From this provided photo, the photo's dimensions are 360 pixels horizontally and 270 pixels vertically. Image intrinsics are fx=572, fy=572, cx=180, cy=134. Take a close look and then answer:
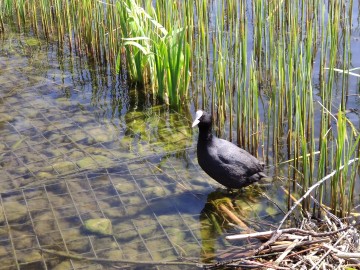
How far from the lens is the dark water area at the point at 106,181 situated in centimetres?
395

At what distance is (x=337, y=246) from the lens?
11.3 ft

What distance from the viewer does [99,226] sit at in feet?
13.6

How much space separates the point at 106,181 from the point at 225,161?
103 cm

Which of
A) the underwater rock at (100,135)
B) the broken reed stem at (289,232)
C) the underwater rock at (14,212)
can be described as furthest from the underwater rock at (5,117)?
the broken reed stem at (289,232)

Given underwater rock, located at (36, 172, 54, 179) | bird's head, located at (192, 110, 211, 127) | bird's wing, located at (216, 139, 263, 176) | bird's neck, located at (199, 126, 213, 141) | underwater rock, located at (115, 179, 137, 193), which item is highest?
bird's head, located at (192, 110, 211, 127)

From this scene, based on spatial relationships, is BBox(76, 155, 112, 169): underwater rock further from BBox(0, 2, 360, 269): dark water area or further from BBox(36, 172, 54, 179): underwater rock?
BBox(36, 172, 54, 179): underwater rock

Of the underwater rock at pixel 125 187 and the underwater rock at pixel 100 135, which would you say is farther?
the underwater rock at pixel 100 135

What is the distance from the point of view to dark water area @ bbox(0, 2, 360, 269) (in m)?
3.95

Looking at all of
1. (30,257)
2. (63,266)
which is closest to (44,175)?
(30,257)

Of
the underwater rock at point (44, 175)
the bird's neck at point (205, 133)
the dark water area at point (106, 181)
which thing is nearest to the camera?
the dark water area at point (106, 181)

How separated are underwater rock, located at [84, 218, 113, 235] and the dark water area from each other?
0.11 ft

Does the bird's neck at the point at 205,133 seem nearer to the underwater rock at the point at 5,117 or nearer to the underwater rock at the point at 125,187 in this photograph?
the underwater rock at the point at 125,187

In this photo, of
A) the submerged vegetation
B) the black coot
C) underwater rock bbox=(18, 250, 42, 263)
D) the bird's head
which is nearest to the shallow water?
underwater rock bbox=(18, 250, 42, 263)

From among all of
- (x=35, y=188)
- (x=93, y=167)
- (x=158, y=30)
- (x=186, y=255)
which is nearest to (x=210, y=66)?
(x=158, y=30)
